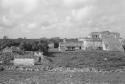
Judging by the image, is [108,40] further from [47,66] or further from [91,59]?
[47,66]

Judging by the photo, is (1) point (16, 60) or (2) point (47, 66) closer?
(2) point (47, 66)

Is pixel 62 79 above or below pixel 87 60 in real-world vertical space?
below

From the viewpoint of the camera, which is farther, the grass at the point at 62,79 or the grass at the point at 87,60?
the grass at the point at 87,60

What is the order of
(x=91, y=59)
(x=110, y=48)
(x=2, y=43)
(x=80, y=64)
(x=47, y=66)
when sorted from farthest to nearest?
(x=110, y=48)
(x=2, y=43)
(x=91, y=59)
(x=80, y=64)
(x=47, y=66)

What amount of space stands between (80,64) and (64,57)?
20.4ft

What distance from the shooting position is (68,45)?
57500 millimetres

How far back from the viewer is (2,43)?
5206 centimetres

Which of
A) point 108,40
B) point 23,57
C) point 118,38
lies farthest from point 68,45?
point 23,57

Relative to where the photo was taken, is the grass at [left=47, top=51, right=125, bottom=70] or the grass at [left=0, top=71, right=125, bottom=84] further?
the grass at [left=47, top=51, right=125, bottom=70]

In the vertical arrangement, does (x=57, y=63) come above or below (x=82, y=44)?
below

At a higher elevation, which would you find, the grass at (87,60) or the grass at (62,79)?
the grass at (87,60)

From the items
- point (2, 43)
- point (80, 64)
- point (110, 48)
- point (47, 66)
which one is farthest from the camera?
point (110, 48)

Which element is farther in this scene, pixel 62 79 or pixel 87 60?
pixel 87 60

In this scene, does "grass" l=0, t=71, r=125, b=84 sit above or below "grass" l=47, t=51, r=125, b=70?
below
